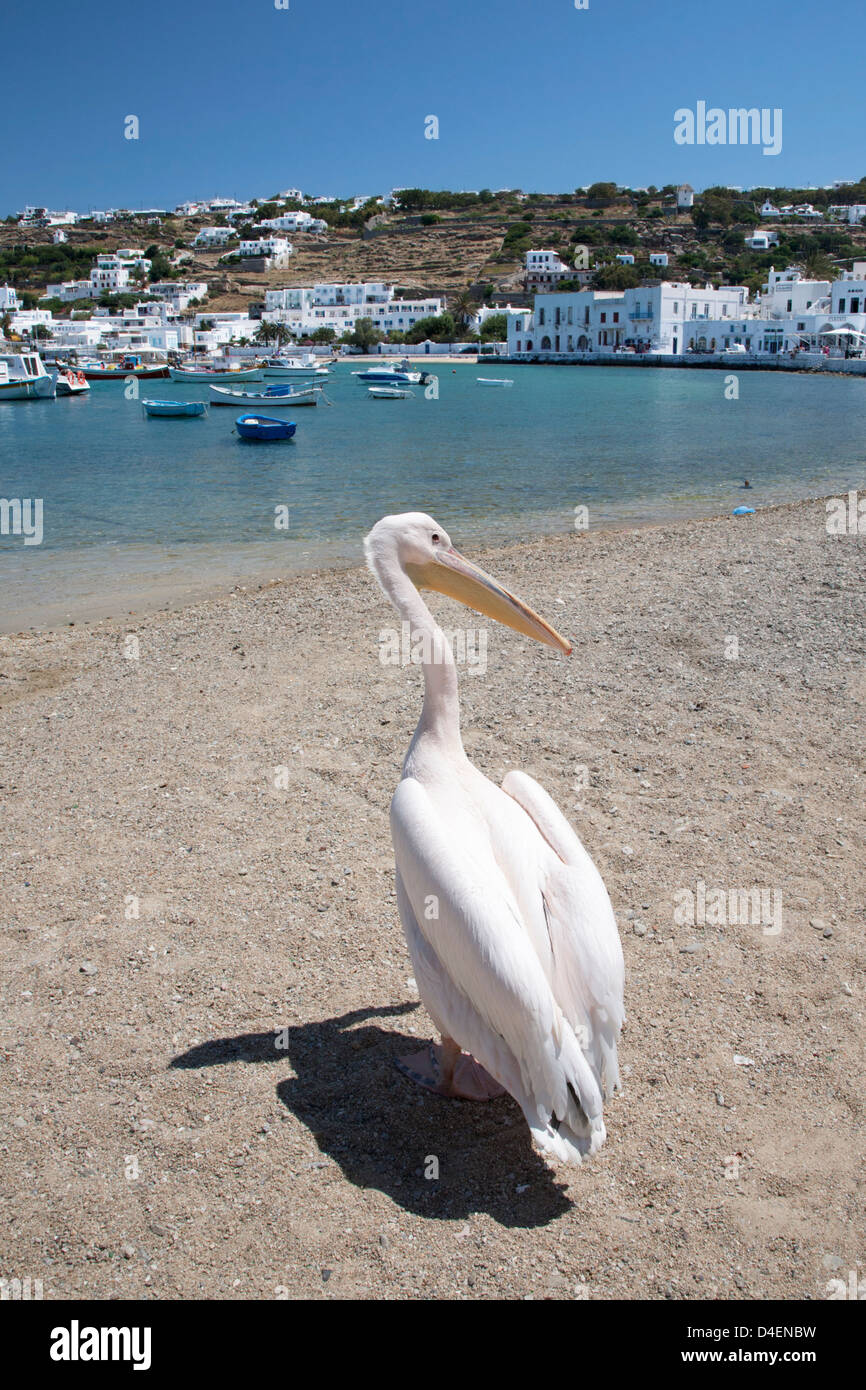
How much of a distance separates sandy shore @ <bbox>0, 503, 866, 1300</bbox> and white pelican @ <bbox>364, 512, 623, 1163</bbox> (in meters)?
0.34

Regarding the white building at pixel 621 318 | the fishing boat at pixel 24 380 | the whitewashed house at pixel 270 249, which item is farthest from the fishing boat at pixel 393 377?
the whitewashed house at pixel 270 249

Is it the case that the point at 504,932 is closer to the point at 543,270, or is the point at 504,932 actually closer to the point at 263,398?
the point at 263,398

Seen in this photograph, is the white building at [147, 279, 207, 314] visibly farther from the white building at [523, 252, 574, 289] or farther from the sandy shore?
the sandy shore

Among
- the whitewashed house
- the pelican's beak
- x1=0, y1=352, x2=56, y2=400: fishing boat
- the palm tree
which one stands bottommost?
the pelican's beak

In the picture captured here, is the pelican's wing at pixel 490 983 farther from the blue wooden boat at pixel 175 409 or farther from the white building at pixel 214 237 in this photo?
the white building at pixel 214 237

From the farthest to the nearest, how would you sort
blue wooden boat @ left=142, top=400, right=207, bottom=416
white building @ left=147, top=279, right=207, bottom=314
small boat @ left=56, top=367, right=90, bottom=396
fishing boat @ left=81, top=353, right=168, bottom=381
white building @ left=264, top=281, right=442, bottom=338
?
white building @ left=147, top=279, right=207, bottom=314, white building @ left=264, top=281, right=442, bottom=338, fishing boat @ left=81, top=353, right=168, bottom=381, small boat @ left=56, top=367, right=90, bottom=396, blue wooden boat @ left=142, top=400, right=207, bottom=416

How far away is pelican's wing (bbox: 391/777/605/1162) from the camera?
2592 mm

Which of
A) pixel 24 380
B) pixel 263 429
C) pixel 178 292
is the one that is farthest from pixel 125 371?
pixel 178 292

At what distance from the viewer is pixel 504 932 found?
265 centimetres

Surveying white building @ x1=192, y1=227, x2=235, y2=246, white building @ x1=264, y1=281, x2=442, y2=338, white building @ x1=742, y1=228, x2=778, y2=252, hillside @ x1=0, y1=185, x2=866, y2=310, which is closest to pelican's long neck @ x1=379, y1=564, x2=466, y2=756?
white building @ x1=264, y1=281, x2=442, y2=338

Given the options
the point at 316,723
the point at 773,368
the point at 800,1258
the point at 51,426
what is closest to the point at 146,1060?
the point at 800,1258

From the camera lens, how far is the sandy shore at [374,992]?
102 inches

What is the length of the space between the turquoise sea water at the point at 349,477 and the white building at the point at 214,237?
491 ft

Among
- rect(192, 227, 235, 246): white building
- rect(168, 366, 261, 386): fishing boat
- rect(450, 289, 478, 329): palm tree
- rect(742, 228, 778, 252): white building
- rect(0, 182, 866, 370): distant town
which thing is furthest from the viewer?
rect(192, 227, 235, 246): white building
